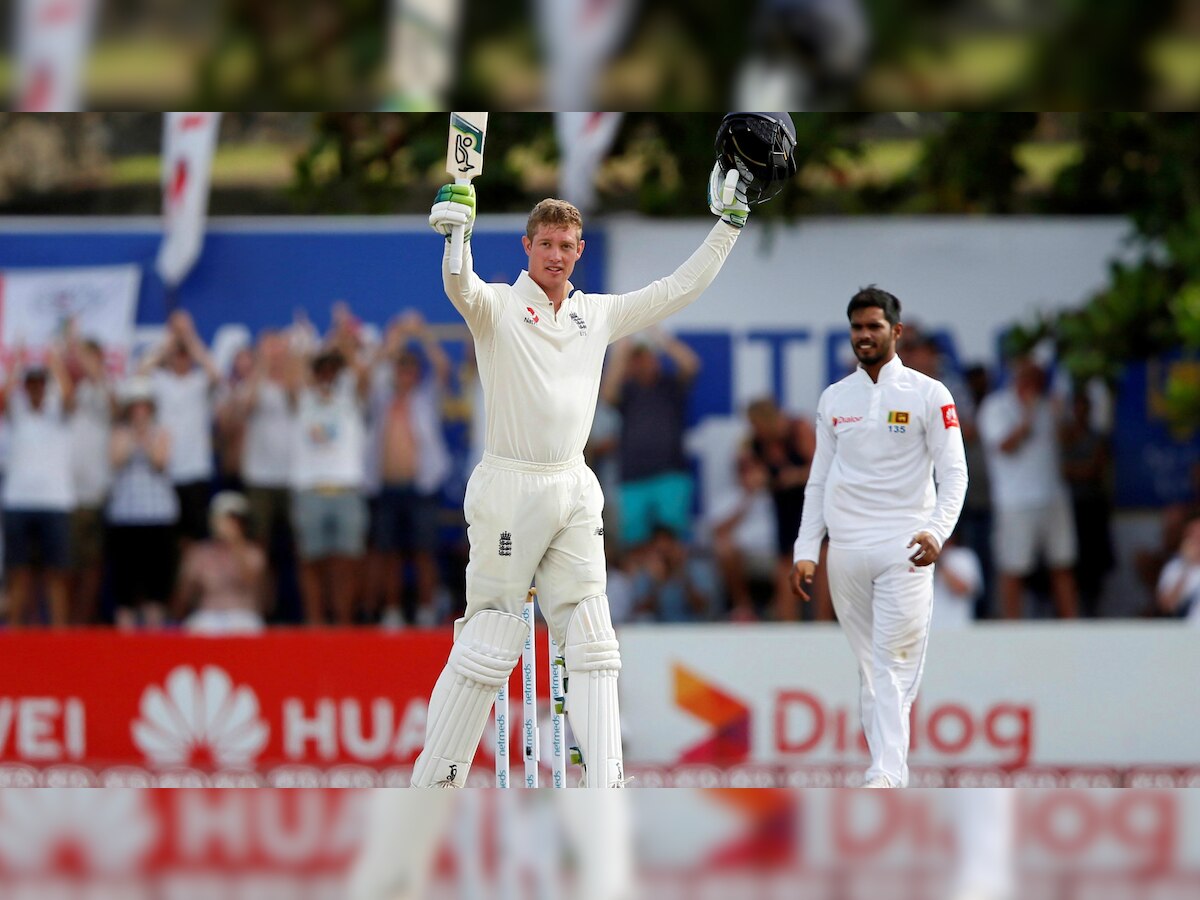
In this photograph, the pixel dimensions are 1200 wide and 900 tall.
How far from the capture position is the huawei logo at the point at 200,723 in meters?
10.7

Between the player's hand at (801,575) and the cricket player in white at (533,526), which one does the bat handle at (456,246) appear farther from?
the player's hand at (801,575)

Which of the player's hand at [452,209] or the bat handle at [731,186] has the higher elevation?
the bat handle at [731,186]

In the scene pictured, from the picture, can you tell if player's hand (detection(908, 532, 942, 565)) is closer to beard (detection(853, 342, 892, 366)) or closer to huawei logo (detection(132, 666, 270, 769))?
beard (detection(853, 342, 892, 366))

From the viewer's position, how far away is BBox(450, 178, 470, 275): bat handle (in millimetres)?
6453

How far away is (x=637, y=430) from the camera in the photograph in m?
12.4

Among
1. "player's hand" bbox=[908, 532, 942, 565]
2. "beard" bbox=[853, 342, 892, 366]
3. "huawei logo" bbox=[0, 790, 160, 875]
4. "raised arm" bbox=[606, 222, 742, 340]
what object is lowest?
"huawei logo" bbox=[0, 790, 160, 875]

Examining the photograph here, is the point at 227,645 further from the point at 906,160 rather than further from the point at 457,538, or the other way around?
the point at 906,160

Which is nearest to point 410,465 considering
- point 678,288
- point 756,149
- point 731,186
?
point 678,288

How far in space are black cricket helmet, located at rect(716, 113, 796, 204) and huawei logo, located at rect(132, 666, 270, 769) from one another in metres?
5.17

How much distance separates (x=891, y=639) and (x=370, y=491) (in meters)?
5.72

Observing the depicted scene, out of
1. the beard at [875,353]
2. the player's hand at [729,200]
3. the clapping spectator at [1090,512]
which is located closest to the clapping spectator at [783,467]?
the clapping spectator at [1090,512]

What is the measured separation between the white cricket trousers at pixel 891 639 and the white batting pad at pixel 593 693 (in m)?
1.40

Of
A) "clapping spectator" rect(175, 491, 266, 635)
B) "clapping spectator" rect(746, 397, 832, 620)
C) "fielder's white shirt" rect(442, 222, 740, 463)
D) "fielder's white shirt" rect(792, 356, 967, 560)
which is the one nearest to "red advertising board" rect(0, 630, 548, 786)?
"clapping spectator" rect(175, 491, 266, 635)

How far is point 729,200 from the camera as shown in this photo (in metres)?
7.16
